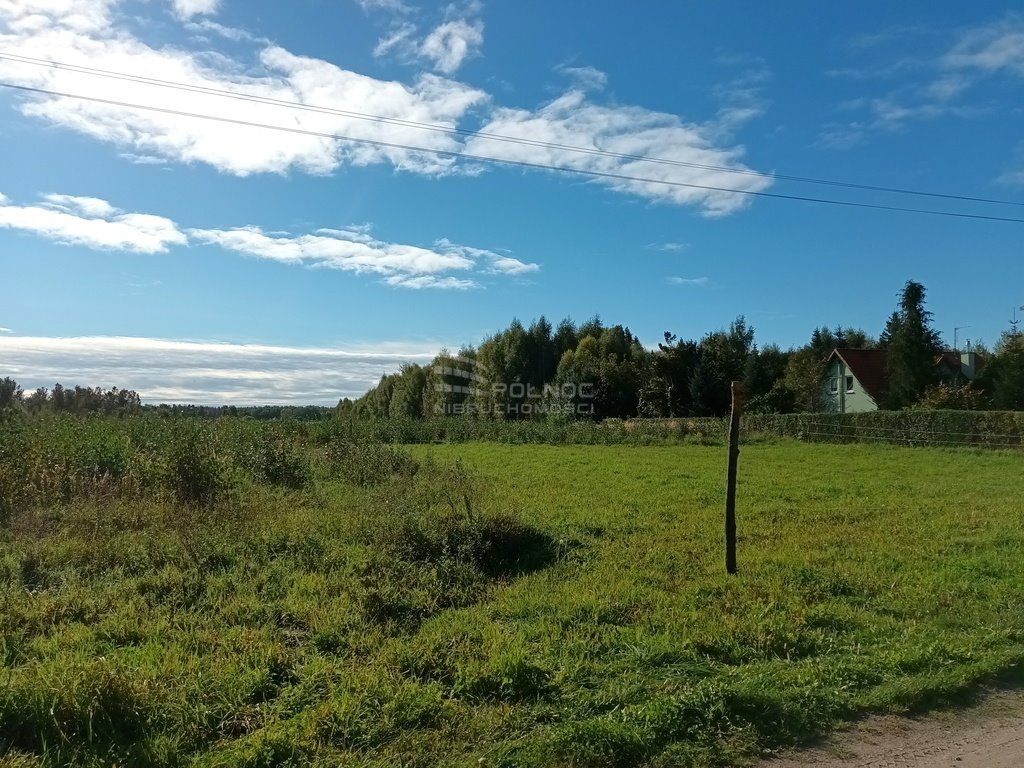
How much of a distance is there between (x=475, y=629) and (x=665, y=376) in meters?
43.7

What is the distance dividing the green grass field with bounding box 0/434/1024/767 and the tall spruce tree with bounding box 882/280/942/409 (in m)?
29.5

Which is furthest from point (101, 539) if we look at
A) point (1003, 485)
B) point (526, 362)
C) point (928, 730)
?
point (526, 362)

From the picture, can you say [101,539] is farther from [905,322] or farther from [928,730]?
[905,322]

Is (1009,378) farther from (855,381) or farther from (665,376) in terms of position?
(665,376)

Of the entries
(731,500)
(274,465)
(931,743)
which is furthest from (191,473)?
(931,743)

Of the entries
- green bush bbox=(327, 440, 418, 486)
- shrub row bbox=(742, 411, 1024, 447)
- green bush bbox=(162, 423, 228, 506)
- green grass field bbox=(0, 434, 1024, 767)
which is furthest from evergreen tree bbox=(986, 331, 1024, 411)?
green bush bbox=(162, 423, 228, 506)

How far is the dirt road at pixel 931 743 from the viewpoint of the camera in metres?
3.73

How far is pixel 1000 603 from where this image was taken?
673 cm

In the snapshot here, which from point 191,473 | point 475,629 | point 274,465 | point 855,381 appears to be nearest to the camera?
point 475,629

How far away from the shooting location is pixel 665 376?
1879 inches

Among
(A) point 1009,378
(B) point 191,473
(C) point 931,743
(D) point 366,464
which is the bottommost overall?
(C) point 931,743

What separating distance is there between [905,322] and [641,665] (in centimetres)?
4063

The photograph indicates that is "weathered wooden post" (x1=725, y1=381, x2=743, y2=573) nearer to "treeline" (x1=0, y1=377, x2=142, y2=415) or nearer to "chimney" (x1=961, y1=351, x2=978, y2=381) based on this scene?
"treeline" (x1=0, y1=377, x2=142, y2=415)

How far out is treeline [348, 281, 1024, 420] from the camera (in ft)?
123
